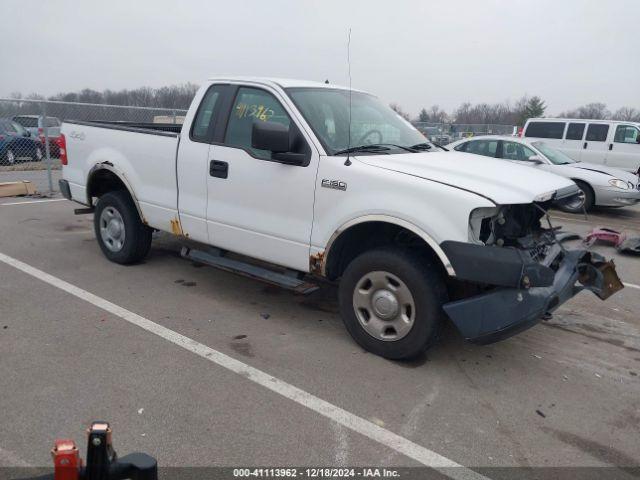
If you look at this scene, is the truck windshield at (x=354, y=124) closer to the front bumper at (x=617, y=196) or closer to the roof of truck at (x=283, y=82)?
the roof of truck at (x=283, y=82)

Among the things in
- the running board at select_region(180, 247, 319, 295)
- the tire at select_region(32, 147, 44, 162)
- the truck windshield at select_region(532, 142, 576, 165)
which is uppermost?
the truck windshield at select_region(532, 142, 576, 165)

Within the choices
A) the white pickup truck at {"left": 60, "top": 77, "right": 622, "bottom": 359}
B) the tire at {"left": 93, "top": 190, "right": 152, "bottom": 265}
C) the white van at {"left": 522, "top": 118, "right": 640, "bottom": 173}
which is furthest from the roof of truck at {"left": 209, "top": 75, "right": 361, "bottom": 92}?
the white van at {"left": 522, "top": 118, "right": 640, "bottom": 173}

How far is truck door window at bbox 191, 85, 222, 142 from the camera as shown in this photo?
4855mm

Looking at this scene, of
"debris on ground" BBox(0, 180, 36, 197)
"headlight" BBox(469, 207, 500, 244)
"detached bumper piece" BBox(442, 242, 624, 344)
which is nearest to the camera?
"detached bumper piece" BBox(442, 242, 624, 344)

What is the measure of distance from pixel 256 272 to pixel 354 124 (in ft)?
5.03

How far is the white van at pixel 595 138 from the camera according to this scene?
1416 centimetres

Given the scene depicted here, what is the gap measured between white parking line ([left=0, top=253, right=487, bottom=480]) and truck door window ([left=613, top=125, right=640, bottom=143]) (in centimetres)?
1399

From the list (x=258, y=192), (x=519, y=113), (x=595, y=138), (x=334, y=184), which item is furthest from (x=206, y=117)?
(x=519, y=113)

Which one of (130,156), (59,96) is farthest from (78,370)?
(59,96)

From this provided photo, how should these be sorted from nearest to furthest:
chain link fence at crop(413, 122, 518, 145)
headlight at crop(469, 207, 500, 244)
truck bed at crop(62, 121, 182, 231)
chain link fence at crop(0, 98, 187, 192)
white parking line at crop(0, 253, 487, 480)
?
white parking line at crop(0, 253, 487, 480) → headlight at crop(469, 207, 500, 244) → truck bed at crop(62, 121, 182, 231) → chain link fence at crop(0, 98, 187, 192) → chain link fence at crop(413, 122, 518, 145)

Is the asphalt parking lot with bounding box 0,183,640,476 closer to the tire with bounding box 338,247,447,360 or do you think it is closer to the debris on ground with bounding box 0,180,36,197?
the tire with bounding box 338,247,447,360

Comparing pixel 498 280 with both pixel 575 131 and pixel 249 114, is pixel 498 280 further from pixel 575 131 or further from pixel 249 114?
pixel 575 131

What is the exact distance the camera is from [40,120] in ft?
46.9

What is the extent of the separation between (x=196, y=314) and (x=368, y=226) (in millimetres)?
1786
